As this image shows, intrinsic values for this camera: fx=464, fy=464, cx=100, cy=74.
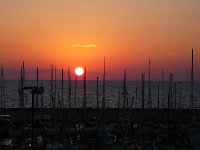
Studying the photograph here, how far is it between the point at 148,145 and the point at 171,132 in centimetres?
674

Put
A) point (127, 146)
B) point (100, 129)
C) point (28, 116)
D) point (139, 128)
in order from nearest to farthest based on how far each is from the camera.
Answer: point (127, 146) → point (100, 129) → point (139, 128) → point (28, 116)

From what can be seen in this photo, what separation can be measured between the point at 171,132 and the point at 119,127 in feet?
14.9

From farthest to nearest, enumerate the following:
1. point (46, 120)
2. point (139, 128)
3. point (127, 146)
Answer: point (46, 120) < point (139, 128) < point (127, 146)

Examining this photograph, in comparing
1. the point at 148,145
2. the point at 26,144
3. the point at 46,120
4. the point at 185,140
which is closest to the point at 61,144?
the point at 26,144

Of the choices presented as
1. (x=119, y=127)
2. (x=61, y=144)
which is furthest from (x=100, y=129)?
(x=61, y=144)

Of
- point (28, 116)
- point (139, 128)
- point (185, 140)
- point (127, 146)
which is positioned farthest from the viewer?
point (28, 116)

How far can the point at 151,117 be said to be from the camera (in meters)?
48.3

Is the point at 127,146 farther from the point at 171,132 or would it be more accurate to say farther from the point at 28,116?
the point at 28,116

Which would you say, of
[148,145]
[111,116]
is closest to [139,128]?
[148,145]

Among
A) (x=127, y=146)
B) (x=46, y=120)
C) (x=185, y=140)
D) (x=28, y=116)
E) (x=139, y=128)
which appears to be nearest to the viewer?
(x=127, y=146)

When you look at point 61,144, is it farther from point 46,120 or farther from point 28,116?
point 28,116

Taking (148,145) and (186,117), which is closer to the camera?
(148,145)

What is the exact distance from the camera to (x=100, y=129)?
1296 inches

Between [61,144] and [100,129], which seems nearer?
[61,144]
